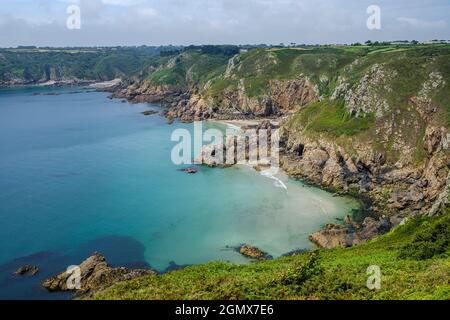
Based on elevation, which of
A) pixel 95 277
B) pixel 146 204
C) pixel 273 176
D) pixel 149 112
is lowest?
pixel 95 277

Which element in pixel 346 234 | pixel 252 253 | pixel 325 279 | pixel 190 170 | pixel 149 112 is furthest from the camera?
pixel 149 112

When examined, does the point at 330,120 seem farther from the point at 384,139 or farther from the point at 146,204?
the point at 146,204

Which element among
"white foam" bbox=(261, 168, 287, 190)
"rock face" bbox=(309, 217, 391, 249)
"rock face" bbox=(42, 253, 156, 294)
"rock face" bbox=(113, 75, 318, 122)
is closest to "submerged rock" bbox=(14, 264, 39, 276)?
"rock face" bbox=(42, 253, 156, 294)

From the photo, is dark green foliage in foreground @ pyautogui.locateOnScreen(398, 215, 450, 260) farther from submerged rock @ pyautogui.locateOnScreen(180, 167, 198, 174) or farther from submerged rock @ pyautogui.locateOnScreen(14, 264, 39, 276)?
submerged rock @ pyautogui.locateOnScreen(180, 167, 198, 174)

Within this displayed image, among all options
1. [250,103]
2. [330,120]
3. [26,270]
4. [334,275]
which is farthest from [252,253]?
[250,103]

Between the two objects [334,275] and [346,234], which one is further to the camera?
[346,234]
